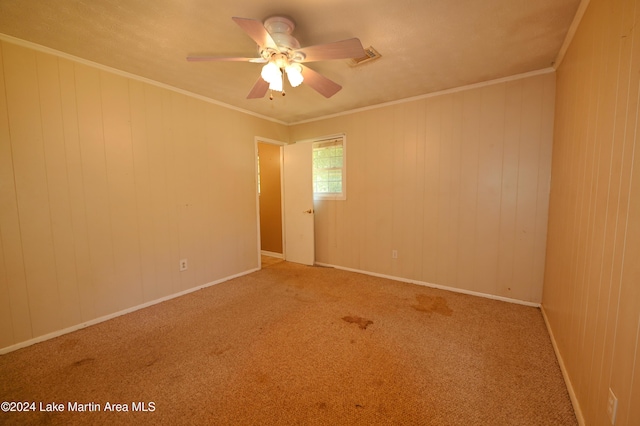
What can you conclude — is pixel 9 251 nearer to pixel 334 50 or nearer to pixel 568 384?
pixel 334 50

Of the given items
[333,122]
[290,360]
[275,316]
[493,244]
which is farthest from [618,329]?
[333,122]

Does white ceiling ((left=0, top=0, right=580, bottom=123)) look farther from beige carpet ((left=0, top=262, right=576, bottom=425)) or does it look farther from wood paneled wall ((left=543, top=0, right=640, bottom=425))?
beige carpet ((left=0, top=262, right=576, bottom=425))

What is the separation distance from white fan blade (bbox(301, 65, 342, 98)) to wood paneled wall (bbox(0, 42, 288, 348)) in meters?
1.78

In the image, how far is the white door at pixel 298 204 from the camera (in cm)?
415

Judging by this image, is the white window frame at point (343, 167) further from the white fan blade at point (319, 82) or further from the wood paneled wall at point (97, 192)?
the white fan blade at point (319, 82)

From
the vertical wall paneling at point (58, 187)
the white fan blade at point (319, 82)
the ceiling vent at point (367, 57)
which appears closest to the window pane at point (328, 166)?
the ceiling vent at point (367, 57)

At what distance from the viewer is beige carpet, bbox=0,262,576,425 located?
1.40 metres

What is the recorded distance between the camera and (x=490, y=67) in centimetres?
244

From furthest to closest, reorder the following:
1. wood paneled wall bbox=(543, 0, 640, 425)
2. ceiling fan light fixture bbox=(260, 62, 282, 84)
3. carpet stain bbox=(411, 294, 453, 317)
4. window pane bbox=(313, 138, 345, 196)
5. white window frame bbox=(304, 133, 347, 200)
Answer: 1. window pane bbox=(313, 138, 345, 196)
2. white window frame bbox=(304, 133, 347, 200)
3. carpet stain bbox=(411, 294, 453, 317)
4. ceiling fan light fixture bbox=(260, 62, 282, 84)
5. wood paneled wall bbox=(543, 0, 640, 425)

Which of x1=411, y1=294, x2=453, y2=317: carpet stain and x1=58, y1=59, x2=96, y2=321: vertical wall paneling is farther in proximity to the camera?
x1=411, y1=294, x2=453, y2=317: carpet stain

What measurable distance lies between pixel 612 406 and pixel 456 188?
92.1 inches

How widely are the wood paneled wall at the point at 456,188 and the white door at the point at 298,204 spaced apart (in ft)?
1.85

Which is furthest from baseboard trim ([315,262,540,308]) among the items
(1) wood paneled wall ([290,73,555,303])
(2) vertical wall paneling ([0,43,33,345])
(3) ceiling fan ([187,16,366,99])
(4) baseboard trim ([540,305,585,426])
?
(2) vertical wall paneling ([0,43,33,345])

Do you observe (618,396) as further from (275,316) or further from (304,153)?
(304,153)
